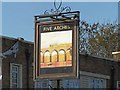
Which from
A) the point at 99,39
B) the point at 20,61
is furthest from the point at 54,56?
the point at 99,39

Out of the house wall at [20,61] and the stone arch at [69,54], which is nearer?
the stone arch at [69,54]

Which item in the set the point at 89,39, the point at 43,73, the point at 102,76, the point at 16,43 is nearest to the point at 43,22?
the point at 43,73

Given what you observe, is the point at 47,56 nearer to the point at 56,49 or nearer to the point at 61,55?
the point at 56,49

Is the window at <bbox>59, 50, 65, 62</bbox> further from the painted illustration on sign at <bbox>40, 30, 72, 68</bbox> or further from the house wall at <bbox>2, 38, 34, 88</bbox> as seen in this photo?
the house wall at <bbox>2, 38, 34, 88</bbox>

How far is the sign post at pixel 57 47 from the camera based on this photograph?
11609 millimetres

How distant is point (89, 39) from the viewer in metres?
49.1

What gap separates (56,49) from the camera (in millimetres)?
11898

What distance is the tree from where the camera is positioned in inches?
1930

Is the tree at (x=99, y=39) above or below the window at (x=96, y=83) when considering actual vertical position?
above

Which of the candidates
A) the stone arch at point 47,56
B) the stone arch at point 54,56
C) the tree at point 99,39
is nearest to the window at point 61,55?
the stone arch at point 54,56

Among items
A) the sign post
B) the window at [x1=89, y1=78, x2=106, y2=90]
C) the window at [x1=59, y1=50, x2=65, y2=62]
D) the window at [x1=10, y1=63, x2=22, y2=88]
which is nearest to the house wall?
the window at [x1=10, y1=63, x2=22, y2=88]

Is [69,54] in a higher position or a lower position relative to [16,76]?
higher

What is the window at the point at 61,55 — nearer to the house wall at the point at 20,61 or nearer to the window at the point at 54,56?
the window at the point at 54,56

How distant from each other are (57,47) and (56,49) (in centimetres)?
6
